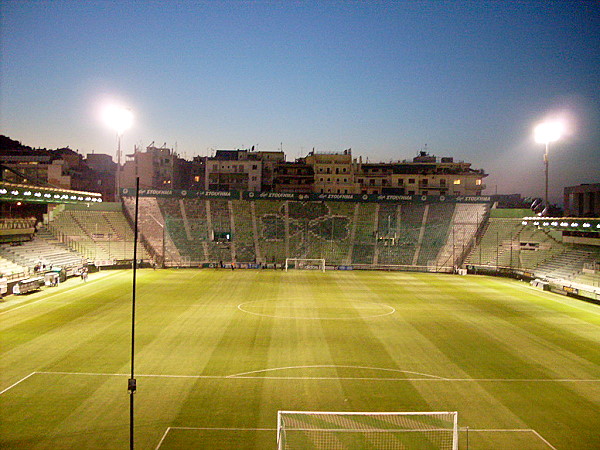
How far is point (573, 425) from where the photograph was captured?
13.9 m

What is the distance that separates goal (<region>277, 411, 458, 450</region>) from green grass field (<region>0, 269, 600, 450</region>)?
1.94 ft

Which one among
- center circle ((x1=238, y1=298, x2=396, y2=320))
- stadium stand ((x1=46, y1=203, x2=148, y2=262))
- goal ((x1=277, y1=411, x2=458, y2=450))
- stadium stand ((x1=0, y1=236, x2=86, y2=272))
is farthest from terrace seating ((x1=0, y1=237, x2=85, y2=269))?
goal ((x1=277, y1=411, x2=458, y2=450))

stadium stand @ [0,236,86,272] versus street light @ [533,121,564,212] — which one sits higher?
street light @ [533,121,564,212]

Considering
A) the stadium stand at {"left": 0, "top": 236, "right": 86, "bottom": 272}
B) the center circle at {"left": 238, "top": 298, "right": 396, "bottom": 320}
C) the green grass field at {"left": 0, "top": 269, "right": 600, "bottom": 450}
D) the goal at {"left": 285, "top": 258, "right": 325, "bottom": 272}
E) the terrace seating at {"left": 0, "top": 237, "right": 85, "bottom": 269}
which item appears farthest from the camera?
the goal at {"left": 285, "top": 258, "right": 325, "bottom": 272}

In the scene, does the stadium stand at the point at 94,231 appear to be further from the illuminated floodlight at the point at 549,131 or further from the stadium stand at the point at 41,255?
the illuminated floodlight at the point at 549,131

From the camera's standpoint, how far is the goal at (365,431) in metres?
12.4

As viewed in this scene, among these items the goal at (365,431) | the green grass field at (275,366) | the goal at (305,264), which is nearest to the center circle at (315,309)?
the green grass field at (275,366)

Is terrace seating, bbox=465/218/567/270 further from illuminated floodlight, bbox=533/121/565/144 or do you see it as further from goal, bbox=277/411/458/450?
goal, bbox=277/411/458/450


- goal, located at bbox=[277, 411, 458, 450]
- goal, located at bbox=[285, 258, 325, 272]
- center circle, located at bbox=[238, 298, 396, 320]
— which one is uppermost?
goal, located at bbox=[285, 258, 325, 272]

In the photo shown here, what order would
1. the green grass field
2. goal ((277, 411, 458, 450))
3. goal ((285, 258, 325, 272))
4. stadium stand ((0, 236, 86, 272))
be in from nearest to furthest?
goal ((277, 411, 458, 450))
the green grass field
stadium stand ((0, 236, 86, 272))
goal ((285, 258, 325, 272))

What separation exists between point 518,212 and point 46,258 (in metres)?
53.7

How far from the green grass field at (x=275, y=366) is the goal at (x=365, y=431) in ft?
1.94

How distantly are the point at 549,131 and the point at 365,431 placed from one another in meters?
43.1

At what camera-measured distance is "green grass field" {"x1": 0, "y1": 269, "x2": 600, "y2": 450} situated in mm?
13383
